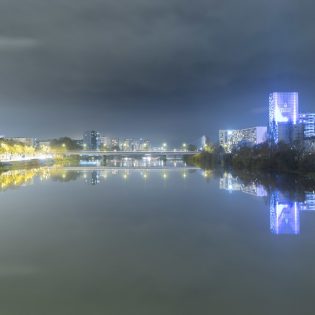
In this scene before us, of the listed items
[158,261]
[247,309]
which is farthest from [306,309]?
[158,261]

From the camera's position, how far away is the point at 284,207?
11586 millimetres

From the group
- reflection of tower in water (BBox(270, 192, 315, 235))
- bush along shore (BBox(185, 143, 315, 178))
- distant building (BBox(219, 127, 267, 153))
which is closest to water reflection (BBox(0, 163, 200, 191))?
bush along shore (BBox(185, 143, 315, 178))

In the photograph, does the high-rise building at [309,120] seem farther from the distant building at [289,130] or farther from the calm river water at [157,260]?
the calm river water at [157,260]

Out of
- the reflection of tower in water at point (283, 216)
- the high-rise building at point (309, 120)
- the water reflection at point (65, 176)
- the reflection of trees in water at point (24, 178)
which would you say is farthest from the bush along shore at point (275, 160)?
the high-rise building at point (309, 120)

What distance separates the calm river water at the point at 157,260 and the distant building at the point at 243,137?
102ft

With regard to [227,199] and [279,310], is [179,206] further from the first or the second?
[279,310]

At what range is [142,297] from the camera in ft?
15.1

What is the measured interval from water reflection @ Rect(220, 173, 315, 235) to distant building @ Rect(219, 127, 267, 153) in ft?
80.3

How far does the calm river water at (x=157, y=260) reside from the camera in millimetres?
4441

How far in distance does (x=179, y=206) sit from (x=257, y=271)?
634 cm

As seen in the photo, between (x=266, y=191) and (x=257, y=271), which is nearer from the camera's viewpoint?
(x=257, y=271)

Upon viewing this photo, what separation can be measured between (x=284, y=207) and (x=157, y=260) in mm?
6446

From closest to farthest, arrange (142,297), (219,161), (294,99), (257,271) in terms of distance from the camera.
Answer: (142,297) < (257,271) < (219,161) < (294,99)

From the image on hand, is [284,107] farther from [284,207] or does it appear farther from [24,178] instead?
[284,207]
